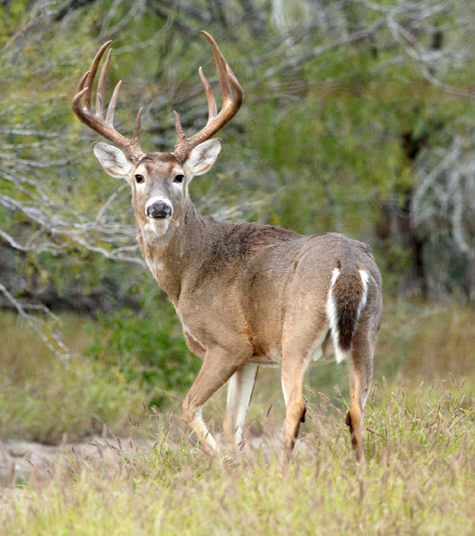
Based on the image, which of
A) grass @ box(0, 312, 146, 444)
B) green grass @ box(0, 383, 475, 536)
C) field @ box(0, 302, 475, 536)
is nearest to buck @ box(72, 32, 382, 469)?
field @ box(0, 302, 475, 536)

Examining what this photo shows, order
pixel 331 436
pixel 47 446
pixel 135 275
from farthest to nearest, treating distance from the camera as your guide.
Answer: pixel 135 275
pixel 47 446
pixel 331 436

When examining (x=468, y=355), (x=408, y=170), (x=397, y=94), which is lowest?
(x=468, y=355)

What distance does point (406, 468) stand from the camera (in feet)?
13.6

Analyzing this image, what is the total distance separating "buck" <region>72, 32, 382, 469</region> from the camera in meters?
5.02

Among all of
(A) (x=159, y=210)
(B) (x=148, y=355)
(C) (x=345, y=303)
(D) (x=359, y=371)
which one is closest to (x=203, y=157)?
(A) (x=159, y=210)

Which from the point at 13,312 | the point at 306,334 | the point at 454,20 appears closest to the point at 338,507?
the point at 306,334

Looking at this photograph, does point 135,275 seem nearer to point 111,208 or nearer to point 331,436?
point 111,208

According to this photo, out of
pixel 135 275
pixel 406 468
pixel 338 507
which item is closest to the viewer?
pixel 338 507

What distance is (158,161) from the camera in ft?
20.2

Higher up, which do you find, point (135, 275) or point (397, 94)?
point (397, 94)

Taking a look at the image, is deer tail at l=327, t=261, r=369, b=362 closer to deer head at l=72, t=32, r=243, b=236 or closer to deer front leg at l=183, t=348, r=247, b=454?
deer front leg at l=183, t=348, r=247, b=454

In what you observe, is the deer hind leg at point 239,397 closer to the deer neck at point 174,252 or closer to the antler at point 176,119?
the deer neck at point 174,252

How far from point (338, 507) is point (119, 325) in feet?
19.0

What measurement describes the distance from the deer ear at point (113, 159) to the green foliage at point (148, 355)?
9.09 ft
